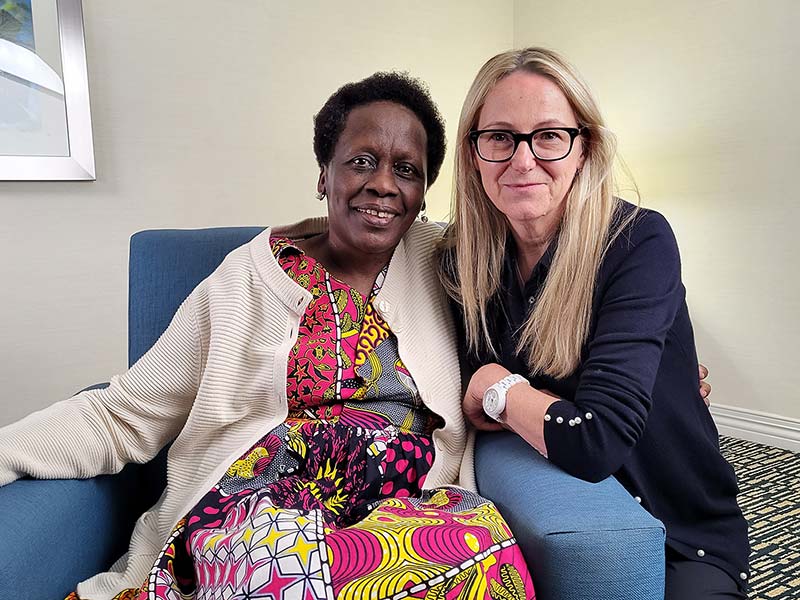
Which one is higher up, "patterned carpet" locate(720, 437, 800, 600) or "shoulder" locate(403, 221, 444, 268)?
"shoulder" locate(403, 221, 444, 268)

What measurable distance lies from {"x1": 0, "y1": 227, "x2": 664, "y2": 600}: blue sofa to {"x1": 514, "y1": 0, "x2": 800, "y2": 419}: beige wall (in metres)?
1.78

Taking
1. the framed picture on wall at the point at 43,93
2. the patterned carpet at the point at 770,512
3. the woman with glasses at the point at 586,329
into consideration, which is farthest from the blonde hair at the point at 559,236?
the framed picture on wall at the point at 43,93

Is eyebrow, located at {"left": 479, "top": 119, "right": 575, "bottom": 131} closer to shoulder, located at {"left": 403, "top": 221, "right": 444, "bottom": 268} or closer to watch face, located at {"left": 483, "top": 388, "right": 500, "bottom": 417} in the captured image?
shoulder, located at {"left": 403, "top": 221, "right": 444, "bottom": 268}

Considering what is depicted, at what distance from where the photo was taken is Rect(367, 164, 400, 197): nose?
139cm

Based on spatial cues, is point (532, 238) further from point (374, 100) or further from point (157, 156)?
point (157, 156)

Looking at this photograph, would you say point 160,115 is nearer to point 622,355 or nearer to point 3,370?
point 3,370

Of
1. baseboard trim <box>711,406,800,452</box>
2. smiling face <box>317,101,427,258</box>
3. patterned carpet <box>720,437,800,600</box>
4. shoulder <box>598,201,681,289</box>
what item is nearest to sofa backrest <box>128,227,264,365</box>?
smiling face <box>317,101,427,258</box>

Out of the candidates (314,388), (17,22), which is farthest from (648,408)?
(17,22)

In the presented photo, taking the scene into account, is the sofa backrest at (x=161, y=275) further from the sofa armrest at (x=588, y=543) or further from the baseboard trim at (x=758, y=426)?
the baseboard trim at (x=758, y=426)

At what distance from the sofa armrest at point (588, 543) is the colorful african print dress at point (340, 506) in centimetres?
4

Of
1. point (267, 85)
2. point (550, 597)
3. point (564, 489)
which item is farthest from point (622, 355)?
point (267, 85)

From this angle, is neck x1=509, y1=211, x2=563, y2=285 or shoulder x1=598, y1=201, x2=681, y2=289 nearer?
shoulder x1=598, y1=201, x2=681, y2=289

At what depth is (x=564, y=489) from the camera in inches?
43.1

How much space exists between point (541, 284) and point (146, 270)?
841 millimetres
